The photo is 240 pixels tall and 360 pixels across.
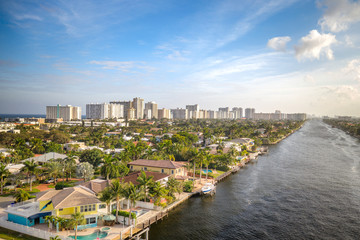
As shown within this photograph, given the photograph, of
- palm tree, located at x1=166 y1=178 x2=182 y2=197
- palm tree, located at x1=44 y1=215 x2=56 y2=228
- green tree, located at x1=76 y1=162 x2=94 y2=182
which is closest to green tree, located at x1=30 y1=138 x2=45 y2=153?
green tree, located at x1=76 y1=162 x2=94 y2=182

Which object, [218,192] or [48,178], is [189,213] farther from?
[48,178]

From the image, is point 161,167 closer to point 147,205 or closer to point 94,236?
point 147,205

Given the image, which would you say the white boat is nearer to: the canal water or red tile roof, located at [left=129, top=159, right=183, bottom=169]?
the canal water

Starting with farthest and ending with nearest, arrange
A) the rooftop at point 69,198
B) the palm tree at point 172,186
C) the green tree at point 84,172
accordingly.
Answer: the green tree at point 84,172 → the palm tree at point 172,186 → the rooftop at point 69,198

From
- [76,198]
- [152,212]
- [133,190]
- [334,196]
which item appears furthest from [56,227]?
[334,196]

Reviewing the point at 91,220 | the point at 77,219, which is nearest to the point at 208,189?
the point at 91,220

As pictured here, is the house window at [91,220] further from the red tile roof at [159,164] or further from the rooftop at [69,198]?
the red tile roof at [159,164]

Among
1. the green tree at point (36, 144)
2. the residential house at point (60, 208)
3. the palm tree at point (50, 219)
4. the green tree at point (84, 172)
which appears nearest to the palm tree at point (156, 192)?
the residential house at point (60, 208)
